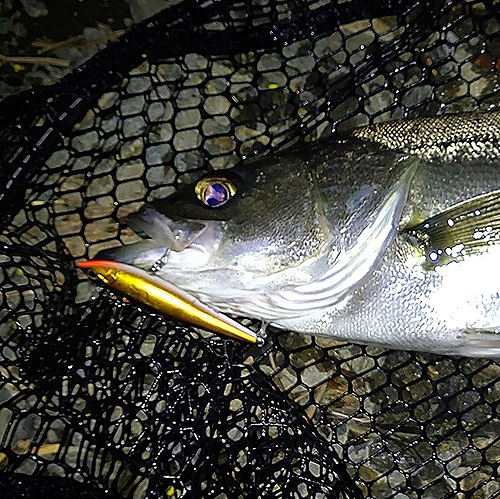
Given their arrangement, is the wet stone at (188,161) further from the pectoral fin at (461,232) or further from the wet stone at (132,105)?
the pectoral fin at (461,232)

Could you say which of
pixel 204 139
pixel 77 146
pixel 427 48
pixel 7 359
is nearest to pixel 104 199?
pixel 77 146

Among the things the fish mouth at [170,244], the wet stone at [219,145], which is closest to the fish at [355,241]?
the fish mouth at [170,244]

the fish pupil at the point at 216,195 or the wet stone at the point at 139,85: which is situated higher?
the wet stone at the point at 139,85

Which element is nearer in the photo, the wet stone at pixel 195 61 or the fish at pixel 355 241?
the fish at pixel 355 241

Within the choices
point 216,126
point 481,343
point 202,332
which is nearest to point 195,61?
point 216,126

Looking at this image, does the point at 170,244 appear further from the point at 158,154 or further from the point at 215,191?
the point at 158,154

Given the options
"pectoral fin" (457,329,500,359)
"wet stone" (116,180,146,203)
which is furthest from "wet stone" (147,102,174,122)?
"pectoral fin" (457,329,500,359)
